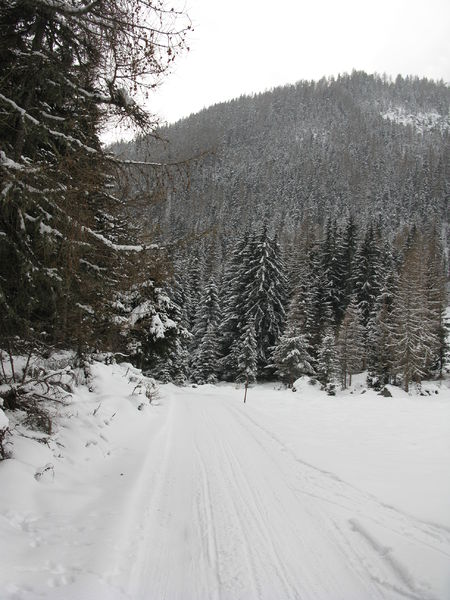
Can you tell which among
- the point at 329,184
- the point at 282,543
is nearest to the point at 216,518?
the point at 282,543

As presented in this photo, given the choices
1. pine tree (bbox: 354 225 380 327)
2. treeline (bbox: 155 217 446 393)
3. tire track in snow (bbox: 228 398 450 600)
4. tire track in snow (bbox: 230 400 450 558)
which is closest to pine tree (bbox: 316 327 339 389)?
treeline (bbox: 155 217 446 393)

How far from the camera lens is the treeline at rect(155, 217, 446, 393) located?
29.7m

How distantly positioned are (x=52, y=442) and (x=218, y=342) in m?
31.8

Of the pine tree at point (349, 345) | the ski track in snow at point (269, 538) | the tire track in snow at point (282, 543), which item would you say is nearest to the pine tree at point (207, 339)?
the pine tree at point (349, 345)

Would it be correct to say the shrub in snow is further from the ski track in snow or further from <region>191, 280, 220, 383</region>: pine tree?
<region>191, 280, 220, 383</region>: pine tree

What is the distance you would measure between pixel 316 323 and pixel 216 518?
35.6 meters

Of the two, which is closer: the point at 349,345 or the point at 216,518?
the point at 216,518

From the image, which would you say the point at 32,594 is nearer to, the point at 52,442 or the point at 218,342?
the point at 52,442

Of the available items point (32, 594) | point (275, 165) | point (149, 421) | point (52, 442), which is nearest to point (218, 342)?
point (149, 421)

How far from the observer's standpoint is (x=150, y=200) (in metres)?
5.06

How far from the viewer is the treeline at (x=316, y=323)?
2970 centimetres

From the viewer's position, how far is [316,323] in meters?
38.4

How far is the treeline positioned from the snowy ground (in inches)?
829

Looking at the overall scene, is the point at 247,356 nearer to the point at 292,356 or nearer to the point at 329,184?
the point at 292,356
